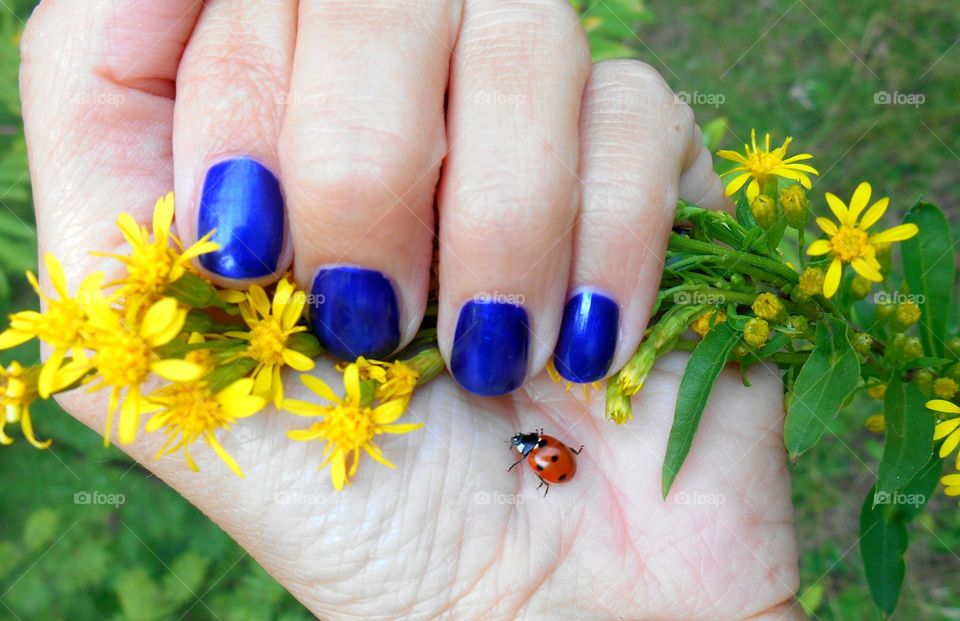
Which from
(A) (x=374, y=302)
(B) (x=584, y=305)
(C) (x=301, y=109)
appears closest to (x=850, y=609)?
(B) (x=584, y=305)

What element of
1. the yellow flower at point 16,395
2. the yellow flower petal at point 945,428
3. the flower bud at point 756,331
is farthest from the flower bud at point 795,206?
the yellow flower at point 16,395

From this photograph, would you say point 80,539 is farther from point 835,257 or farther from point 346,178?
point 835,257

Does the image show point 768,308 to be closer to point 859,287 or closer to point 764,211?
point 764,211

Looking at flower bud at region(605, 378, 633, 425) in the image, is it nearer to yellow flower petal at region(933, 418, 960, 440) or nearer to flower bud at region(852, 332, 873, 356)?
flower bud at region(852, 332, 873, 356)

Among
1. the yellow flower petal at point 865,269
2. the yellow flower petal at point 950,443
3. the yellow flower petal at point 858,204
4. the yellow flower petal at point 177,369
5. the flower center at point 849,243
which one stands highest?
the yellow flower petal at point 858,204

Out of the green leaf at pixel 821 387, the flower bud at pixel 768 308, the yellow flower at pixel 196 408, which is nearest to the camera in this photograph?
the yellow flower at pixel 196 408

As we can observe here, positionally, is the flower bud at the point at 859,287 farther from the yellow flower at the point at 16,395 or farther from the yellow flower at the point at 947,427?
the yellow flower at the point at 16,395

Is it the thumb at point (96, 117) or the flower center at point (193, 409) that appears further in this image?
the thumb at point (96, 117)
